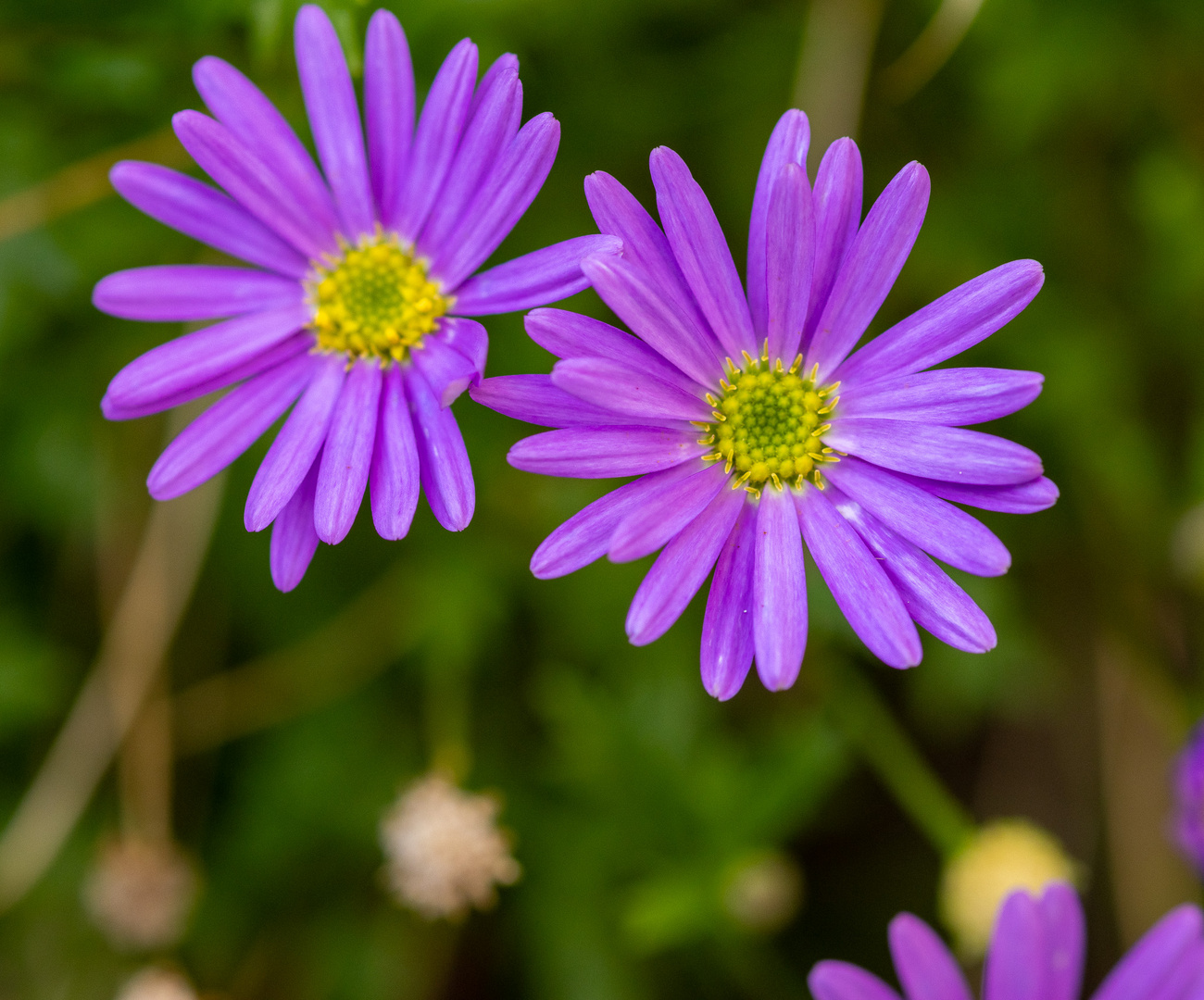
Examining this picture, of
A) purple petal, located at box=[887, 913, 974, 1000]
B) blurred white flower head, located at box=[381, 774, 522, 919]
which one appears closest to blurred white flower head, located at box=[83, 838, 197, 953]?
blurred white flower head, located at box=[381, 774, 522, 919]

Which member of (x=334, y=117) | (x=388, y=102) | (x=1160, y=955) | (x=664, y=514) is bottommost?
(x=1160, y=955)

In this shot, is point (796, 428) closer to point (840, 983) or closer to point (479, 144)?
point (479, 144)

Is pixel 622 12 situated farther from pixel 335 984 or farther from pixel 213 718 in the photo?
pixel 335 984

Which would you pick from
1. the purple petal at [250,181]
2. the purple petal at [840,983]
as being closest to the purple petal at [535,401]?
the purple petal at [250,181]

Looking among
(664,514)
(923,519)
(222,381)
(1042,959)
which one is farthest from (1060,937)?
(222,381)

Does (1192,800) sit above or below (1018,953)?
above

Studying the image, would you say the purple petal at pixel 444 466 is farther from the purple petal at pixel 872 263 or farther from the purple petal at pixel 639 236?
the purple petal at pixel 872 263

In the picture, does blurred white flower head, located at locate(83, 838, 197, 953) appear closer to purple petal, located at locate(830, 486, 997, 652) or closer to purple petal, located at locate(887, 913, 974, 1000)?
purple petal, located at locate(887, 913, 974, 1000)
